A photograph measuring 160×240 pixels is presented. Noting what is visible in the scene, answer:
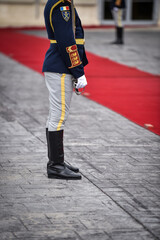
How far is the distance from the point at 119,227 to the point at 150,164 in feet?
4.64

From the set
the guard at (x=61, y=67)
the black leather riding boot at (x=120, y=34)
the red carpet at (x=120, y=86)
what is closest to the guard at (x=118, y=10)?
the black leather riding boot at (x=120, y=34)

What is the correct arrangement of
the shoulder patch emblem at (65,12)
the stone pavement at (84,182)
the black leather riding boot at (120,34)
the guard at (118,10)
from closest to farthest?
1. the stone pavement at (84,182)
2. the shoulder patch emblem at (65,12)
3. the guard at (118,10)
4. the black leather riding boot at (120,34)

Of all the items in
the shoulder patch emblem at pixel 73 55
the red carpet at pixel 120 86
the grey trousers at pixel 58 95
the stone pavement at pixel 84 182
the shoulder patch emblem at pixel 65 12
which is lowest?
the red carpet at pixel 120 86

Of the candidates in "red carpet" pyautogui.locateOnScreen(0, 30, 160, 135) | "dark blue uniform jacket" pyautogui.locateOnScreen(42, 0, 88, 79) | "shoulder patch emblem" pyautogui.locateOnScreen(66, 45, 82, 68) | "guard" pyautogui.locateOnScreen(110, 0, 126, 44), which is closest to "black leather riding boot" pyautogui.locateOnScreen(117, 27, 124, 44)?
"guard" pyautogui.locateOnScreen(110, 0, 126, 44)

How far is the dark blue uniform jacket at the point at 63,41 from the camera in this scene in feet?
12.2

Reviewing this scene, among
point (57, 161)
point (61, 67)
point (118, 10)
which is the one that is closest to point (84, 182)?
point (57, 161)

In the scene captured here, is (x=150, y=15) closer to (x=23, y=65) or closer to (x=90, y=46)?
(x=90, y=46)

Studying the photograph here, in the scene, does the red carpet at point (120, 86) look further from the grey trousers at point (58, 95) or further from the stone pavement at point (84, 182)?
the grey trousers at point (58, 95)

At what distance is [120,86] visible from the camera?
327 inches

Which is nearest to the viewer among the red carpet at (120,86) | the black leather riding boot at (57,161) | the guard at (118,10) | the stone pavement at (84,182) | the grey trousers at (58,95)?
the stone pavement at (84,182)

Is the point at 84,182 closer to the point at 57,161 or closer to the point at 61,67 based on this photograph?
the point at 57,161

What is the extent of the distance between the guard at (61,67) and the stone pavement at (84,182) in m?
0.20

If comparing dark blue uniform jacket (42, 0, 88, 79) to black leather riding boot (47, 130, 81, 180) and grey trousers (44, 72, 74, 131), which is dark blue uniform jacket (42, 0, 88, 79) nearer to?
grey trousers (44, 72, 74, 131)

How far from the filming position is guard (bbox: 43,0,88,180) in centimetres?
372
